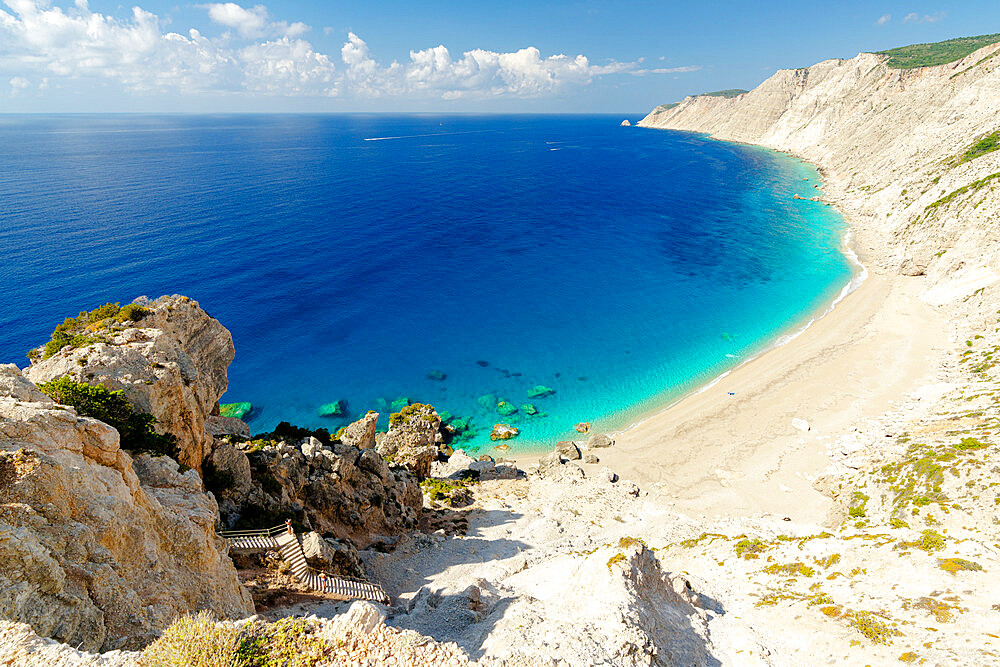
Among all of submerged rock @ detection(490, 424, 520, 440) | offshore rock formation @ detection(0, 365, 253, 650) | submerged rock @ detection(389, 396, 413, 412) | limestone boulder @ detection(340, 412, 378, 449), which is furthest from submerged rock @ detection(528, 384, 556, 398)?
offshore rock formation @ detection(0, 365, 253, 650)

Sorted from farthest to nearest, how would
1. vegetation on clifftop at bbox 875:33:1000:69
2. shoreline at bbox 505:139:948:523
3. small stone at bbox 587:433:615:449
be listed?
vegetation on clifftop at bbox 875:33:1000:69
small stone at bbox 587:433:615:449
shoreline at bbox 505:139:948:523

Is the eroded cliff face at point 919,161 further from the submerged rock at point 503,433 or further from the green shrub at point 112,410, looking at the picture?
the green shrub at point 112,410

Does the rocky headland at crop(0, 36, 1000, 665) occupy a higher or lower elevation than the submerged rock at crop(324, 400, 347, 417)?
higher

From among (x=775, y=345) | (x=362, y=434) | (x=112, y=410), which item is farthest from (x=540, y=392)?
(x=112, y=410)

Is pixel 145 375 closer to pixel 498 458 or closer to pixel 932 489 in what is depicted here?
pixel 498 458

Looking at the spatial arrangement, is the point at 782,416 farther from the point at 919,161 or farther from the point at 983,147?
the point at 919,161

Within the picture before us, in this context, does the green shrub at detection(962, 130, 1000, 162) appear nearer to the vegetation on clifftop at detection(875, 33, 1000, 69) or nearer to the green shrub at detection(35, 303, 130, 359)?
the vegetation on clifftop at detection(875, 33, 1000, 69)
